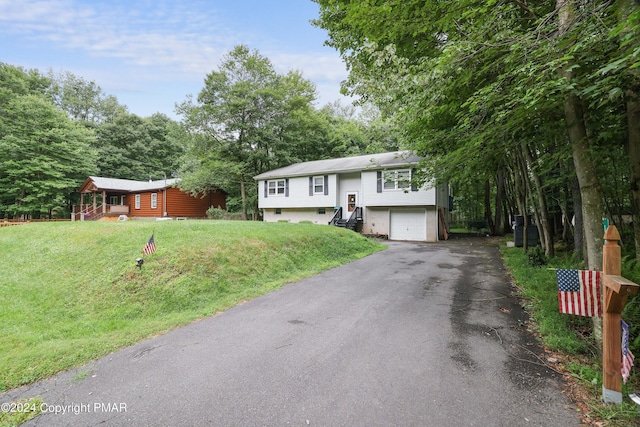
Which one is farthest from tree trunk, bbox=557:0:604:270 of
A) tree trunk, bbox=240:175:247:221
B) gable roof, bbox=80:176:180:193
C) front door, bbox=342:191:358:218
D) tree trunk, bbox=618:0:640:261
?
gable roof, bbox=80:176:180:193

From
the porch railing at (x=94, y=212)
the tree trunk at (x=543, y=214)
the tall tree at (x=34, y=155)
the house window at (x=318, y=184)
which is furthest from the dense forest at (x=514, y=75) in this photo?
the tall tree at (x=34, y=155)

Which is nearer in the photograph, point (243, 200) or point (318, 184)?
point (318, 184)

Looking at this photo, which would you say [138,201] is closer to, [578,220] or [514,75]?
[514,75]

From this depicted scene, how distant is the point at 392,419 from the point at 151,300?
4773 mm

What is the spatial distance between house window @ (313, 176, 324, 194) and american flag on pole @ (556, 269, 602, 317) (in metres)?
15.9

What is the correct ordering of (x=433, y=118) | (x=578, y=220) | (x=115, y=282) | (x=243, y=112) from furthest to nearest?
(x=243, y=112) < (x=578, y=220) < (x=115, y=282) < (x=433, y=118)

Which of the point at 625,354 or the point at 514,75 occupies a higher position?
the point at 514,75

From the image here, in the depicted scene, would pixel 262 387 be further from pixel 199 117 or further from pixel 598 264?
pixel 199 117

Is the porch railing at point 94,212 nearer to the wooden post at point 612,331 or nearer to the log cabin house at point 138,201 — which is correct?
the log cabin house at point 138,201

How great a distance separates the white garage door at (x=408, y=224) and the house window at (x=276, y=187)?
8.44 m

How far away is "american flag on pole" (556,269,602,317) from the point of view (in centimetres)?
251

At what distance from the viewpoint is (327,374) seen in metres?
2.76

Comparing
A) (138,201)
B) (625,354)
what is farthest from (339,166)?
(138,201)

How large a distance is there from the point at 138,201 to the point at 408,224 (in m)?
24.6
